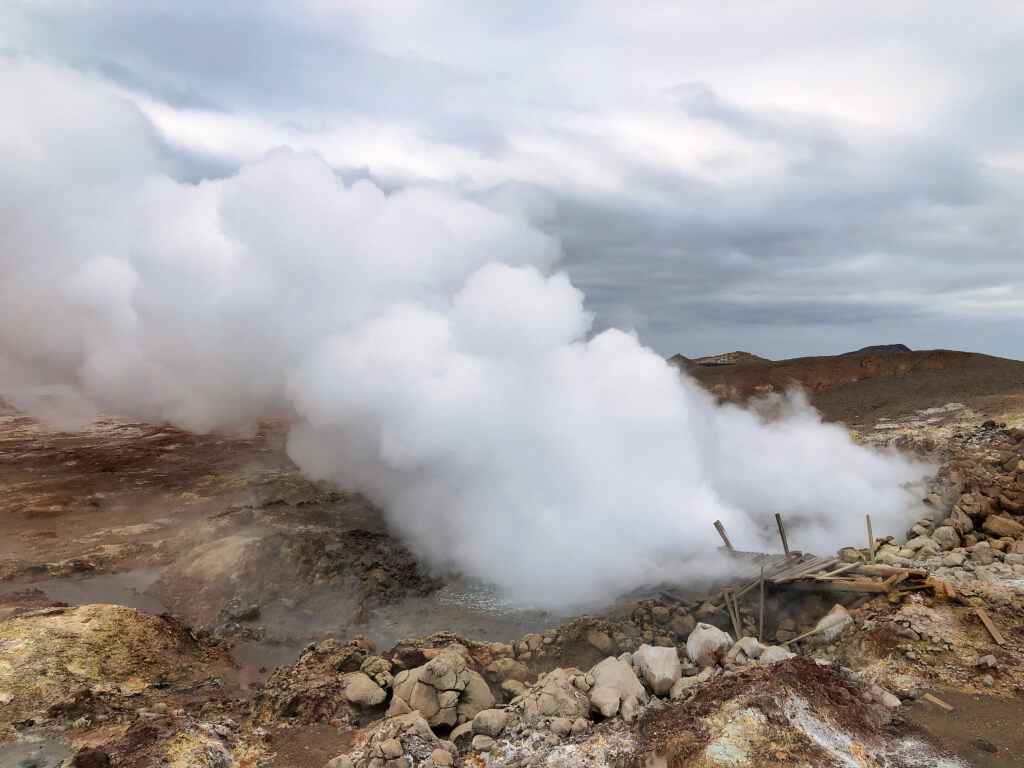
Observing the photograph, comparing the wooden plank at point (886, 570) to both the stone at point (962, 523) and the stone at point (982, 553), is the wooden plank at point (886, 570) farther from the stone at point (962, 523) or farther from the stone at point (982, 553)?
the stone at point (962, 523)

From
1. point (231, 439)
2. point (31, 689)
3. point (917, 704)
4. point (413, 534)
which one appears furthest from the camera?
point (231, 439)

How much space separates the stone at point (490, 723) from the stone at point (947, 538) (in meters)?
7.79

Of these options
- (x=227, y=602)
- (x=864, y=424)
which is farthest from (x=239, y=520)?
(x=864, y=424)

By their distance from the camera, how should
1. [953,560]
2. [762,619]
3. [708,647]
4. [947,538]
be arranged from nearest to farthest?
[708,647] → [762,619] → [953,560] → [947,538]

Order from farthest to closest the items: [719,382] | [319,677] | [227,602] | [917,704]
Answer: [719,382] → [227,602] → [319,677] → [917,704]

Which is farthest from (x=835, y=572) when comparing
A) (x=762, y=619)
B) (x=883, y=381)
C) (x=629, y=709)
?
(x=883, y=381)

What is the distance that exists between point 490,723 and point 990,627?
5.88 meters

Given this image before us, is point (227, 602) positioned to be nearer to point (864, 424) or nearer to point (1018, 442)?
point (1018, 442)

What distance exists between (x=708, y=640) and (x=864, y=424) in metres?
18.2

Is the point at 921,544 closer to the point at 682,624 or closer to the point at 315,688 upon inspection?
the point at 682,624

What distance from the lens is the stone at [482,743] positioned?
5788 millimetres

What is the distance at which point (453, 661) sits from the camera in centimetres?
694

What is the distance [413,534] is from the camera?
13156mm

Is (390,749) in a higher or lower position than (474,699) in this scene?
higher
